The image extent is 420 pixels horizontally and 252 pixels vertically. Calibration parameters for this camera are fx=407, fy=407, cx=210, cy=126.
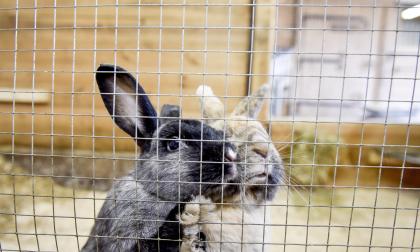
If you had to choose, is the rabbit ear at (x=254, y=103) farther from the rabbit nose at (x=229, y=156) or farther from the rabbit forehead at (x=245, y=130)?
the rabbit nose at (x=229, y=156)

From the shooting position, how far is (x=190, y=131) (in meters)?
1.74

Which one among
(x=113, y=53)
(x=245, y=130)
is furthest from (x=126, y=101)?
(x=113, y=53)

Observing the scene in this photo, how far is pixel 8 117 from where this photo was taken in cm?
399

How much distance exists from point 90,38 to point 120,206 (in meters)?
2.55

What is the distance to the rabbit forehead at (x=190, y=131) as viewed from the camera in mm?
1716

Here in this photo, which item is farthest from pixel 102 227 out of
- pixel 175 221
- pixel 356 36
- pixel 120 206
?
pixel 356 36

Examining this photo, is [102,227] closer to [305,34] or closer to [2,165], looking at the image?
[2,165]

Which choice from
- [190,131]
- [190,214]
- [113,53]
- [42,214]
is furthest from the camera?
[113,53]

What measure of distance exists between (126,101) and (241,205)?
70 centimetres

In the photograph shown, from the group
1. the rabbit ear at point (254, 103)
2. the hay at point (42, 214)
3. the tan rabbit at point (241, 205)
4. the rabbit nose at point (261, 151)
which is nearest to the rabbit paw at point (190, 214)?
the tan rabbit at point (241, 205)

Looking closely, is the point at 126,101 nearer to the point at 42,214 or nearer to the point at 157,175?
the point at 157,175

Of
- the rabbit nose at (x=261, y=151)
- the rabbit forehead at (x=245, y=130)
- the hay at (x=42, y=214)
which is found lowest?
the hay at (x=42, y=214)

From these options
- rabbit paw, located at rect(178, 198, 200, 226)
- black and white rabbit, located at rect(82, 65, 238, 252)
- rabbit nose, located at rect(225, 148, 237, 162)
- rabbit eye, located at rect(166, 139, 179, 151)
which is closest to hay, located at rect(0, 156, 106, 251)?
black and white rabbit, located at rect(82, 65, 238, 252)

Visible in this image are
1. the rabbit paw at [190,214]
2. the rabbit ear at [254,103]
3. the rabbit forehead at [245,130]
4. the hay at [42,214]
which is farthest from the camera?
the hay at [42,214]
